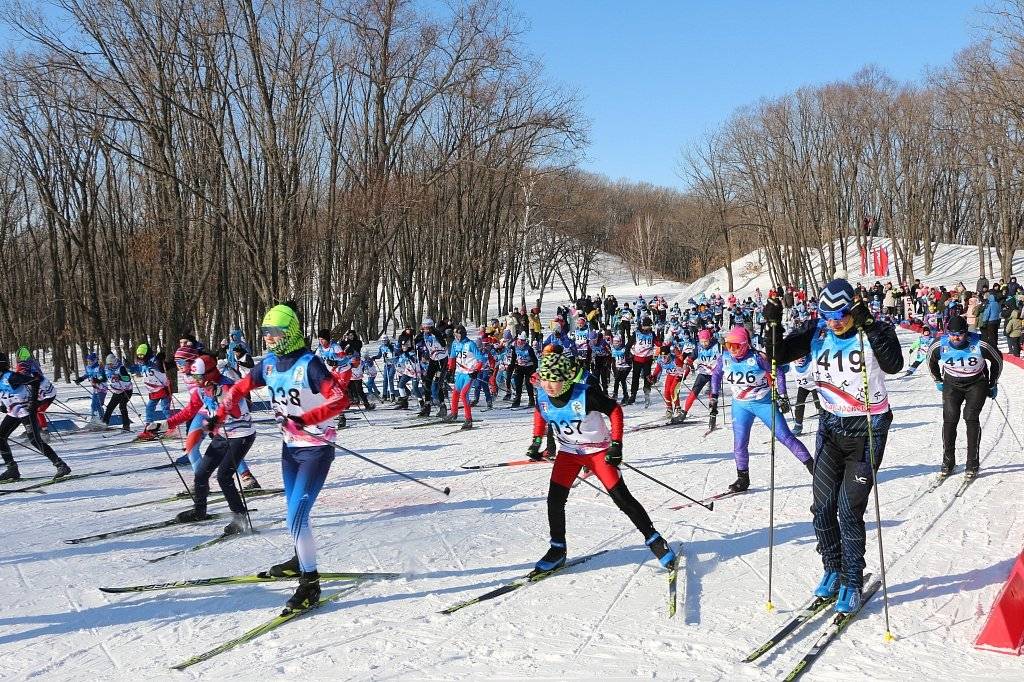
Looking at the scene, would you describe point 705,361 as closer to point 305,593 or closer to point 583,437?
point 583,437

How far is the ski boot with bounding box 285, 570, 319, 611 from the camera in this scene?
538 cm

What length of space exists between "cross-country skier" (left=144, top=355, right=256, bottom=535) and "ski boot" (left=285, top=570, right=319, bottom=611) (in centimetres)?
212

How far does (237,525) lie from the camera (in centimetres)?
745

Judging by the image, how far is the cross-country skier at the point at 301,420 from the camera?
5.46 meters

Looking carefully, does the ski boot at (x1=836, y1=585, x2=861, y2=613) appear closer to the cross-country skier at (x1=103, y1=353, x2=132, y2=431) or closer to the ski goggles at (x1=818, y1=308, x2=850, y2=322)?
the ski goggles at (x1=818, y1=308, x2=850, y2=322)

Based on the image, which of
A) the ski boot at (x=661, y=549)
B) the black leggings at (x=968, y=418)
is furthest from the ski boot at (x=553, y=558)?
the black leggings at (x=968, y=418)

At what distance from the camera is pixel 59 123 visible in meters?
26.4

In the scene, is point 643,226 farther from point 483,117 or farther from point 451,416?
point 451,416

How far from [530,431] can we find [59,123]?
69.1 ft

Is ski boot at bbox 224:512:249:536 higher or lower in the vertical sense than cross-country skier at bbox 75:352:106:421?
lower

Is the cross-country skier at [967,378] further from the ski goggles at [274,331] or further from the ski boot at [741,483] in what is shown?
the ski goggles at [274,331]

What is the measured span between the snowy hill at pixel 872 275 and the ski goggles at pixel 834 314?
45011mm

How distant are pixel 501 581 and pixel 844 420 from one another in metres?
2.67

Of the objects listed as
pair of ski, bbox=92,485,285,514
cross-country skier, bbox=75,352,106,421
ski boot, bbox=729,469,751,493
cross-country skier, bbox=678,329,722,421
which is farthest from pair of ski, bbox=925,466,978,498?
cross-country skier, bbox=75,352,106,421
